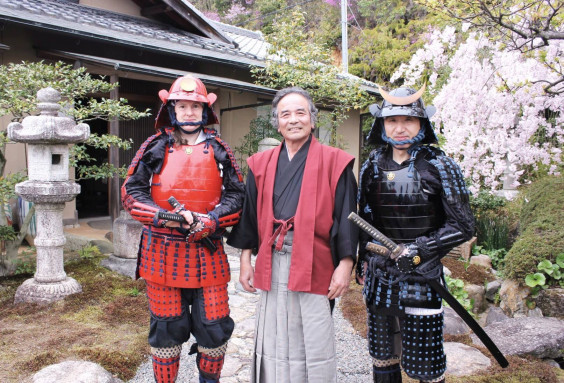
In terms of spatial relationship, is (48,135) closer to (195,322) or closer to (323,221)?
(195,322)

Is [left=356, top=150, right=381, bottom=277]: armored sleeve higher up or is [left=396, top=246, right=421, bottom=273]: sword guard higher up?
[left=356, top=150, right=381, bottom=277]: armored sleeve

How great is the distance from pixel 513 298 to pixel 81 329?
4483mm

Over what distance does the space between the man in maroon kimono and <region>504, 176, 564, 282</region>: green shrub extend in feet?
10.9

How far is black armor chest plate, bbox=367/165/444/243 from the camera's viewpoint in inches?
99.6

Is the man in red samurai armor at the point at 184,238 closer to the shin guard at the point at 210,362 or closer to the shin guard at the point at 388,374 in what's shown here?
the shin guard at the point at 210,362

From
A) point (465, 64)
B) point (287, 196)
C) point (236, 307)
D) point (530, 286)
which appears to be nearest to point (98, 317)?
point (236, 307)

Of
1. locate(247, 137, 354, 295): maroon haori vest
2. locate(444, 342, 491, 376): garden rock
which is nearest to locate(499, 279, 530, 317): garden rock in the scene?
locate(444, 342, 491, 376): garden rock

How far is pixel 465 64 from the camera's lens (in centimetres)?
763

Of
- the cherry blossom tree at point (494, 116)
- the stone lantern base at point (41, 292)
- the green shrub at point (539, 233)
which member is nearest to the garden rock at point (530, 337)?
the green shrub at point (539, 233)

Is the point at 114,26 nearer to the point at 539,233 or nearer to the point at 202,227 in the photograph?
the point at 202,227

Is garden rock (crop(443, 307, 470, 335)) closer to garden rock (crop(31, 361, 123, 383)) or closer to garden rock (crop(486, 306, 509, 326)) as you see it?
garden rock (crop(486, 306, 509, 326))

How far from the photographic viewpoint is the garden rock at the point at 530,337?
3.82 meters

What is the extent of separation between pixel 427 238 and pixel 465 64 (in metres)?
6.15

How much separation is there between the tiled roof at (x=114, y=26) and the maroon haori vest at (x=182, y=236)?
4.53m
